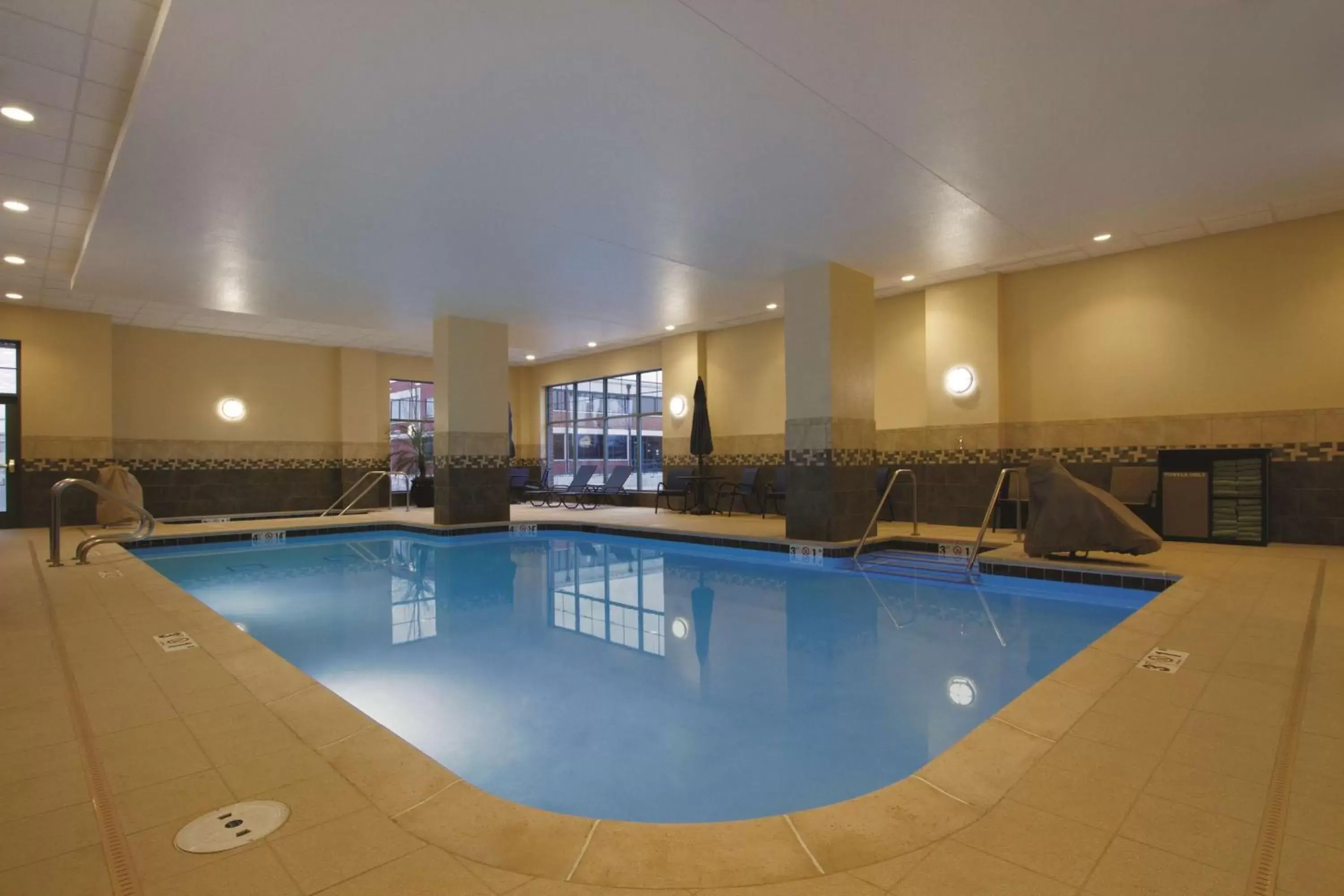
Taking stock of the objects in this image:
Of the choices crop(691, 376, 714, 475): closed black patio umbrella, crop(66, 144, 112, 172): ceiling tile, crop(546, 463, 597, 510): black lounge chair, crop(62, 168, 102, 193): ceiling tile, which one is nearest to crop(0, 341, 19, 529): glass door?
crop(62, 168, 102, 193): ceiling tile

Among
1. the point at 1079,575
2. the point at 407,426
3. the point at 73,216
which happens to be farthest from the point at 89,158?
the point at 407,426

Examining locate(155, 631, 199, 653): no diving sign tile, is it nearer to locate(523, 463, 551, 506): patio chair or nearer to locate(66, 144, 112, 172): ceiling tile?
locate(66, 144, 112, 172): ceiling tile

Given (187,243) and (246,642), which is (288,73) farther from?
(187,243)

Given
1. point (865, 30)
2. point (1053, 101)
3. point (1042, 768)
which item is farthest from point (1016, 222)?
point (1042, 768)

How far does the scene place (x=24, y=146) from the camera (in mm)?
4434

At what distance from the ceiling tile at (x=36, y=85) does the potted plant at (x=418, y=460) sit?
26.3 feet

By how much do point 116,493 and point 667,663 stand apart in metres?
8.23

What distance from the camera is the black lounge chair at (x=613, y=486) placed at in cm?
1183

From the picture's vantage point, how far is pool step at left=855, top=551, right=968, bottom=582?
18.0 feet

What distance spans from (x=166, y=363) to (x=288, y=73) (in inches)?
348

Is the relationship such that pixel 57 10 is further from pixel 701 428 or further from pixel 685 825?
pixel 701 428

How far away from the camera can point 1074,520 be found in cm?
504

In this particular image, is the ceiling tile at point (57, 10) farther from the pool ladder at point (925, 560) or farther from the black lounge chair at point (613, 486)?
the black lounge chair at point (613, 486)

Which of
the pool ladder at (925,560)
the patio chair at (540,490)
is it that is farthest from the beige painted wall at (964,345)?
the patio chair at (540,490)
